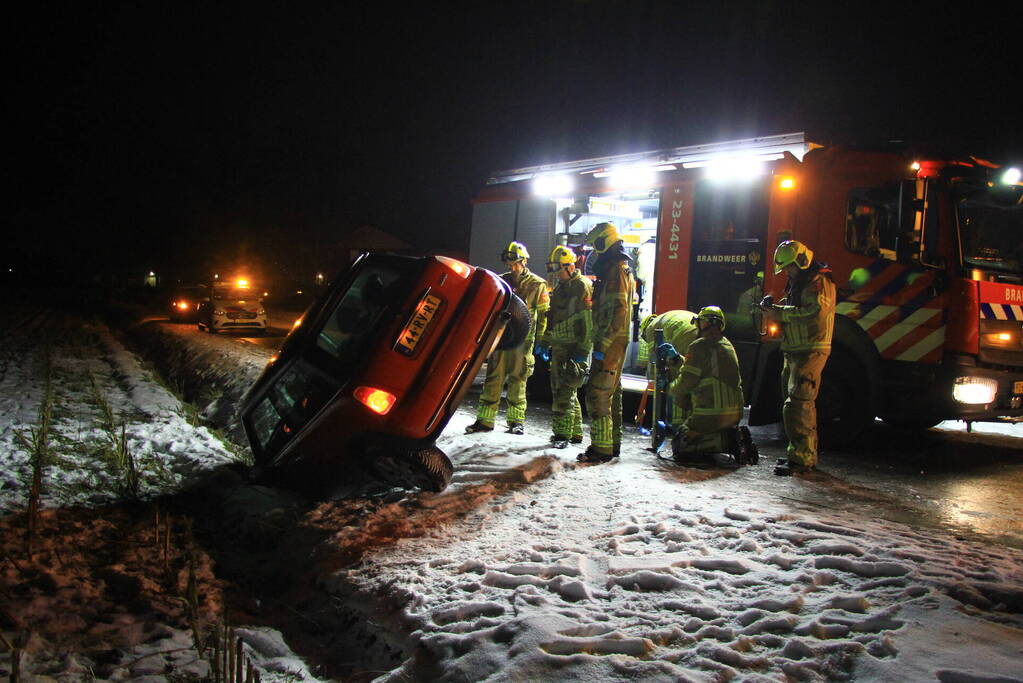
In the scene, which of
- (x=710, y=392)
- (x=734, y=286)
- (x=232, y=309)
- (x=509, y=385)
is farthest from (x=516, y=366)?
(x=232, y=309)

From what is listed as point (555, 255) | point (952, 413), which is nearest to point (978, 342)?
point (952, 413)

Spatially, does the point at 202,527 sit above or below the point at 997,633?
below

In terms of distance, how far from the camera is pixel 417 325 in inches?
175

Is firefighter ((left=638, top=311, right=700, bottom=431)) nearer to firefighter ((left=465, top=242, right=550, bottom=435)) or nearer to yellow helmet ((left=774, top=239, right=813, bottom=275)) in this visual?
yellow helmet ((left=774, top=239, right=813, bottom=275))

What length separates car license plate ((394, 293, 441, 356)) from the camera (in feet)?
14.3

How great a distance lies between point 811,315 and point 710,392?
3.16 feet

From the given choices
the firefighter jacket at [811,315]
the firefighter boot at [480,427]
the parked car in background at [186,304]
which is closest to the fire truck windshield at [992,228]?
the firefighter jacket at [811,315]

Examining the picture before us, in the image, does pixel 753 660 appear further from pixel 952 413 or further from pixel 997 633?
pixel 952 413

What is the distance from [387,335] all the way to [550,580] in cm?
167

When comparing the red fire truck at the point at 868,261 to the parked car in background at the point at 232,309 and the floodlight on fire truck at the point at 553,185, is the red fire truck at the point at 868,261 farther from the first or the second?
the parked car in background at the point at 232,309

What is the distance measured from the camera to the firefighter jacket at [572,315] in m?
6.44

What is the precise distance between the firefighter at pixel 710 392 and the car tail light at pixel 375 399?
8.89 feet

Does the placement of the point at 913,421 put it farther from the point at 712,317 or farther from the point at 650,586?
the point at 650,586

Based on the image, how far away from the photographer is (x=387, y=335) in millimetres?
4340
